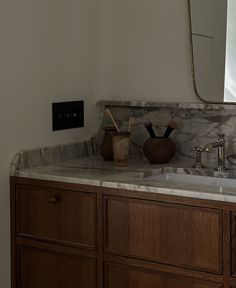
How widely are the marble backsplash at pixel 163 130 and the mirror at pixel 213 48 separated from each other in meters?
0.06

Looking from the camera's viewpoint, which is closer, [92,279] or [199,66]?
[92,279]

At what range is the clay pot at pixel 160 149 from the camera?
2637mm

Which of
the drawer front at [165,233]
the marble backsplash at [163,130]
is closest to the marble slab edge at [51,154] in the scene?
the marble backsplash at [163,130]

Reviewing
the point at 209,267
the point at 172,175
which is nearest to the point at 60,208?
the point at 172,175

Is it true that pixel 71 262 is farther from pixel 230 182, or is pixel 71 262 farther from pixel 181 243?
pixel 230 182

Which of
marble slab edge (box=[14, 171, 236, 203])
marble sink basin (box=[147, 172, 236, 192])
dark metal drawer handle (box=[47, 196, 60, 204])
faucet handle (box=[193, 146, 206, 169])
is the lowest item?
dark metal drawer handle (box=[47, 196, 60, 204])

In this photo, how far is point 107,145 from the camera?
2.73 metres

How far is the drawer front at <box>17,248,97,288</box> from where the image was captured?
7.78 feet

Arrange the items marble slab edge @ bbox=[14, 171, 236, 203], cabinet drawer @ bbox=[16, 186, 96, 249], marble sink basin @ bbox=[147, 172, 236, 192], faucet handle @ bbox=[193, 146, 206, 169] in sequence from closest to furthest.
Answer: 1. marble slab edge @ bbox=[14, 171, 236, 203]
2. cabinet drawer @ bbox=[16, 186, 96, 249]
3. marble sink basin @ bbox=[147, 172, 236, 192]
4. faucet handle @ bbox=[193, 146, 206, 169]

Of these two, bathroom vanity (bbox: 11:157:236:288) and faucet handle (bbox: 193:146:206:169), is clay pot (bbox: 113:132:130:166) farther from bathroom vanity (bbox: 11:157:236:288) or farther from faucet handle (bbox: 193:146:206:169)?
faucet handle (bbox: 193:146:206:169)

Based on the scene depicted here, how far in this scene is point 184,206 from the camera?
2.13 m

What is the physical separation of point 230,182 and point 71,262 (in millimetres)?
642

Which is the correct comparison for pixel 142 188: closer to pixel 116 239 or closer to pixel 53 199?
pixel 116 239

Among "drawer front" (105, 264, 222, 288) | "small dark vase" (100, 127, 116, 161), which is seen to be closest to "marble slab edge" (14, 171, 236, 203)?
"drawer front" (105, 264, 222, 288)
